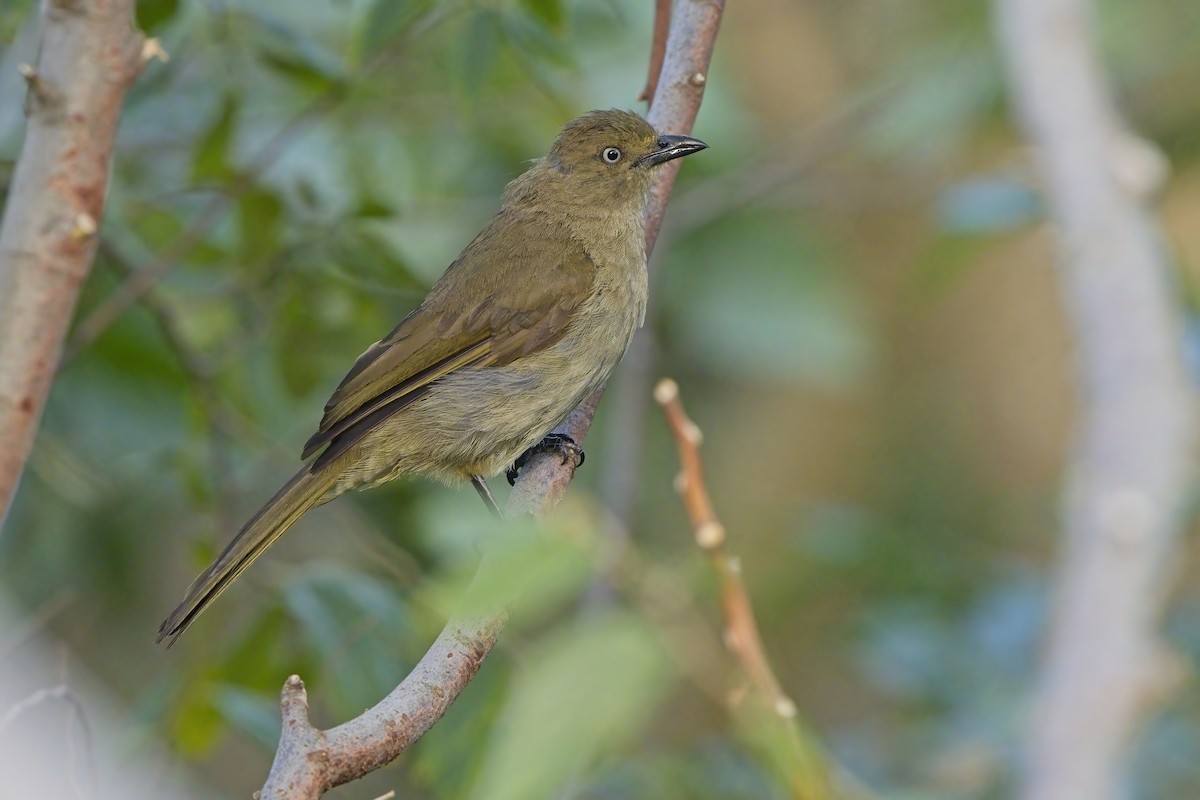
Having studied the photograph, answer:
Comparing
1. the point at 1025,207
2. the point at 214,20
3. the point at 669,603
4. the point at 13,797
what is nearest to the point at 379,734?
the point at 13,797

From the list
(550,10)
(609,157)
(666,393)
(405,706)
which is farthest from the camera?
(609,157)

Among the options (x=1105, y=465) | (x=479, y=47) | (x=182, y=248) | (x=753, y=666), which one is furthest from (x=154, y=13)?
(x=1105, y=465)

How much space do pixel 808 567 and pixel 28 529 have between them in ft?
9.74

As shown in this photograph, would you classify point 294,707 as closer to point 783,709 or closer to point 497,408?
point 783,709

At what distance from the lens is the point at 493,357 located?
411cm

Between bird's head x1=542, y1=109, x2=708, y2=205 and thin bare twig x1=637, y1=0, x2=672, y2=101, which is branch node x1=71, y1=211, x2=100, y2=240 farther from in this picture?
bird's head x1=542, y1=109, x2=708, y2=205

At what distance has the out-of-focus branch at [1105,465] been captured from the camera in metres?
1.16

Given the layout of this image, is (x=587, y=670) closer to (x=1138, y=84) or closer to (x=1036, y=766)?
(x=1036, y=766)

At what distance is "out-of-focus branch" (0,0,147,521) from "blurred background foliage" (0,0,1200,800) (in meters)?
0.79

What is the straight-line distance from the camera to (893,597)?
4.78m

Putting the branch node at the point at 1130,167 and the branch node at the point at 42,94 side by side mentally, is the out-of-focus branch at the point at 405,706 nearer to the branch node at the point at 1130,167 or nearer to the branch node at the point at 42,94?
the branch node at the point at 1130,167

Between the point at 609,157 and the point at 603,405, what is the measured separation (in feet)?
7.29

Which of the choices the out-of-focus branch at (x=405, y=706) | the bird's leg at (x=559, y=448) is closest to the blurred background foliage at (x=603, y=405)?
the out-of-focus branch at (x=405, y=706)

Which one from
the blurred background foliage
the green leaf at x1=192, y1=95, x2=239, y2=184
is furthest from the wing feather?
the green leaf at x1=192, y1=95, x2=239, y2=184
